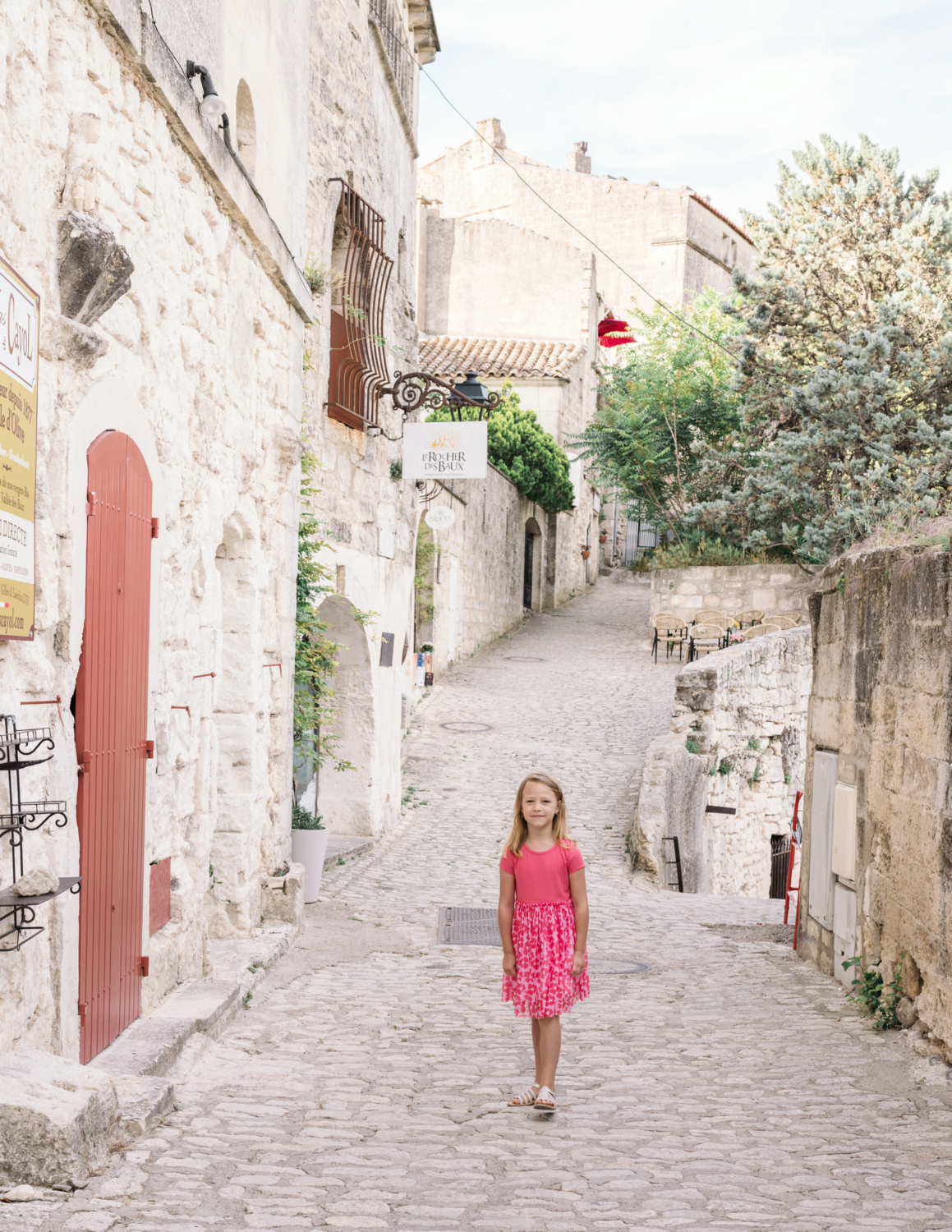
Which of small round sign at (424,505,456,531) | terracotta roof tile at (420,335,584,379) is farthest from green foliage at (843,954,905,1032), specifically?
terracotta roof tile at (420,335,584,379)

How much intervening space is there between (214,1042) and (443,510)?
12.4 metres

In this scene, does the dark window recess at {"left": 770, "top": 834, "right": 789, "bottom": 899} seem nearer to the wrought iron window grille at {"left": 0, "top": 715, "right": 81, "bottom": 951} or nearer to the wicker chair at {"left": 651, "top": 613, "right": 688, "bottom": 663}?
the wicker chair at {"left": 651, "top": 613, "right": 688, "bottom": 663}

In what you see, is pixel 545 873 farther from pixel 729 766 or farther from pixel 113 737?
pixel 729 766

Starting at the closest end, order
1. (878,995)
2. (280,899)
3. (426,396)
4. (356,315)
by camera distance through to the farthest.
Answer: (878,995) < (280,899) < (356,315) < (426,396)

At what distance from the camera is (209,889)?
6.79 meters

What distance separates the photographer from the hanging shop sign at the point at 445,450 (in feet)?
35.2

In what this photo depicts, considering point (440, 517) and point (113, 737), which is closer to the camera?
point (113, 737)

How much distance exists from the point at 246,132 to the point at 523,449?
19.5 metres

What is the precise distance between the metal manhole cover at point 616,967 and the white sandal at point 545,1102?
2.97 meters

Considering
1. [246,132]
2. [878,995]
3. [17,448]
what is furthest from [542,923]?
[246,132]

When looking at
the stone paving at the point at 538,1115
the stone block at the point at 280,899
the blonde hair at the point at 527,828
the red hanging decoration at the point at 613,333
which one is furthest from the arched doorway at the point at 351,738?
the red hanging decoration at the point at 613,333

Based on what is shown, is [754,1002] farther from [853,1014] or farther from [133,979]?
[133,979]

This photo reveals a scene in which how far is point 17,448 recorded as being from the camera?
343cm

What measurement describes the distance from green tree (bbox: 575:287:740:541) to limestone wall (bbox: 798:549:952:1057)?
1632cm
